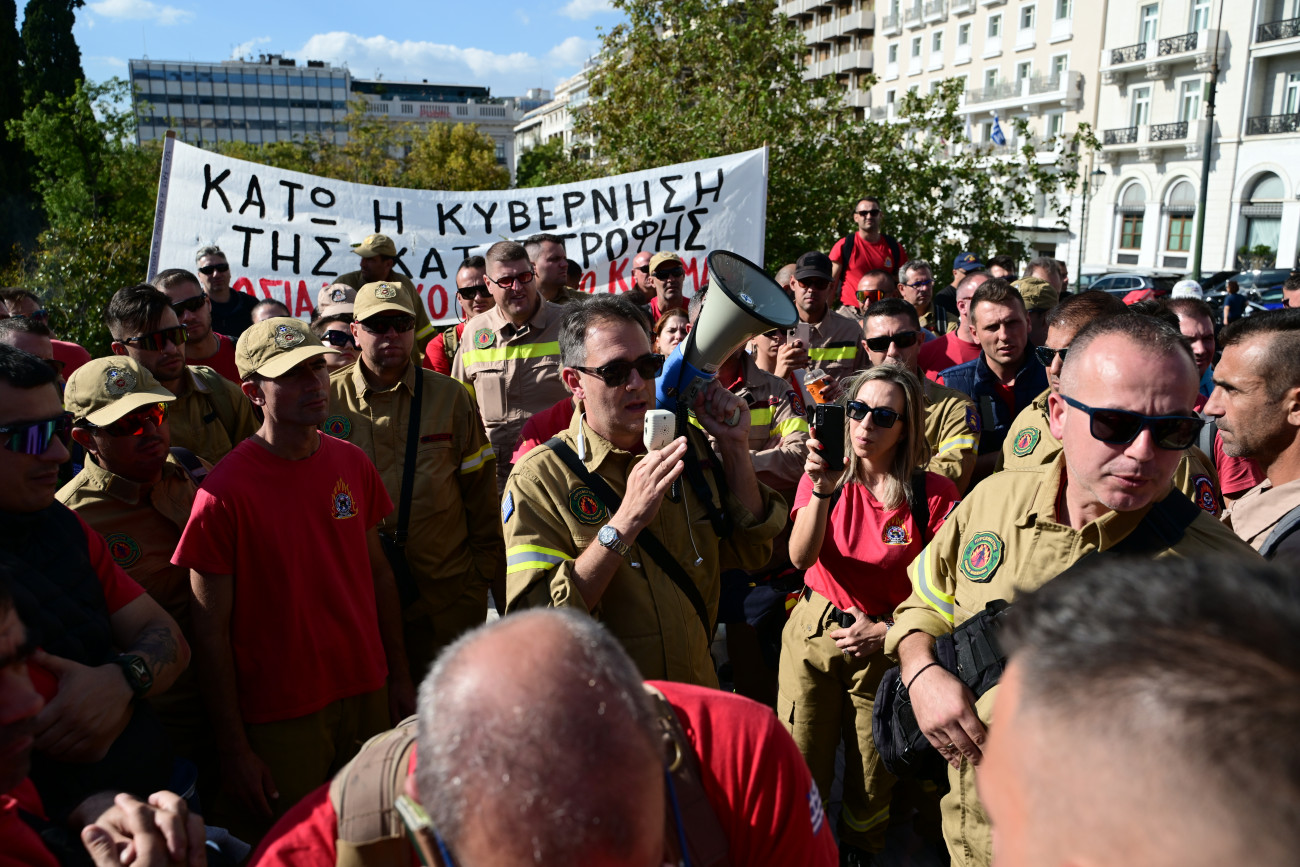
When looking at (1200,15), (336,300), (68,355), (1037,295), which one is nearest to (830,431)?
(336,300)

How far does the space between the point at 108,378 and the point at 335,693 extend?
1355 mm

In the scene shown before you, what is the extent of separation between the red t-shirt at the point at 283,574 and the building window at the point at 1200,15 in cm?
4493

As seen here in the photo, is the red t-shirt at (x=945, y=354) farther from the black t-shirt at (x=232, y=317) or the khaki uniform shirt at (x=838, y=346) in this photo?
the black t-shirt at (x=232, y=317)

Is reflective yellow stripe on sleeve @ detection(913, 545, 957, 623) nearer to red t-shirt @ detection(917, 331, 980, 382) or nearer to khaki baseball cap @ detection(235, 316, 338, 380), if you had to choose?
khaki baseball cap @ detection(235, 316, 338, 380)

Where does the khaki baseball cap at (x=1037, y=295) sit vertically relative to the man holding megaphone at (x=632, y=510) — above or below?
above

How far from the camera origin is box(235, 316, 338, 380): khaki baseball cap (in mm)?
3236

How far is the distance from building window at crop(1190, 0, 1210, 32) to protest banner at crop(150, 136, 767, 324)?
129 ft

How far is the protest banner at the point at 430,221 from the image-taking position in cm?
750

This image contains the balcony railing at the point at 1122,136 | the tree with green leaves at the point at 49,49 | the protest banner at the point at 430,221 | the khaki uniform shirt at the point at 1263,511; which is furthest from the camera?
the balcony railing at the point at 1122,136

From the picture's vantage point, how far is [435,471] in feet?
13.4

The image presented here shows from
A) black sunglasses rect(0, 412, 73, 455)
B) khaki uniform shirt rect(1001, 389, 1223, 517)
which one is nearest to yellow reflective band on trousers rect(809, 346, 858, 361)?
khaki uniform shirt rect(1001, 389, 1223, 517)

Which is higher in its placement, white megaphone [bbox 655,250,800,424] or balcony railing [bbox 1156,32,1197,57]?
balcony railing [bbox 1156,32,1197,57]

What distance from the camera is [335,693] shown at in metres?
3.18

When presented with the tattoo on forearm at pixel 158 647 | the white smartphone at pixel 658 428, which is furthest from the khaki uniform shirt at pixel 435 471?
the white smartphone at pixel 658 428
